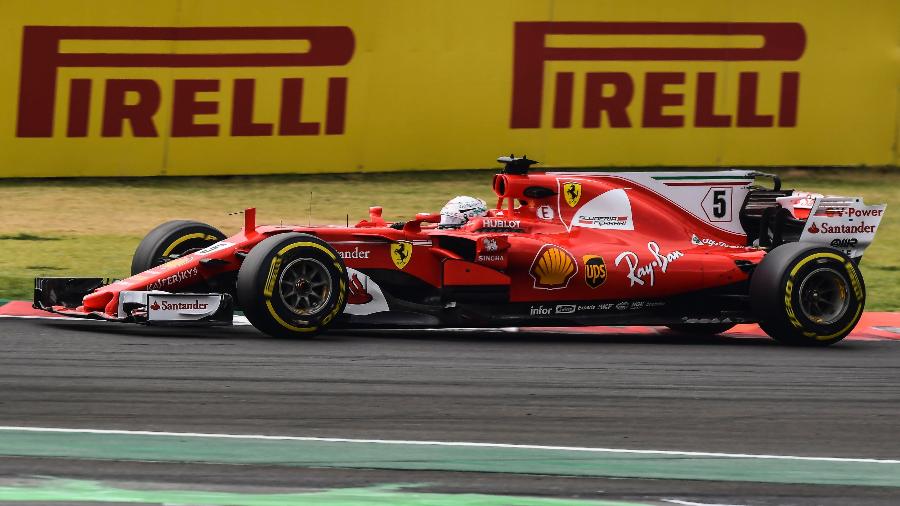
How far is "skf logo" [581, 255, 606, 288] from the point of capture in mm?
10414

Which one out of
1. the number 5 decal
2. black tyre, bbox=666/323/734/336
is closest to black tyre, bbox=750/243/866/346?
the number 5 decal

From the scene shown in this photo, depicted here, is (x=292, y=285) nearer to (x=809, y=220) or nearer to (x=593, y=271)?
(x=593, y=271)

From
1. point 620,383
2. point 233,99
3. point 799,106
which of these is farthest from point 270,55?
point 620,383

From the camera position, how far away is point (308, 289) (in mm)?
9633

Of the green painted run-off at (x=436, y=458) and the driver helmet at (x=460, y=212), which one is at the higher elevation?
the driver helmet at (x=460, y=212)

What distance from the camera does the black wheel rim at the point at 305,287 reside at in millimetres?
9562

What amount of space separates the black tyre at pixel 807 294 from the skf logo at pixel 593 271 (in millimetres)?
1037

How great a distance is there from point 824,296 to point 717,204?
1.00 m

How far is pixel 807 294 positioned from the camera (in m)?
10.6

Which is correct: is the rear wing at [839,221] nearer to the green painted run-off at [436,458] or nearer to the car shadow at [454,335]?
the car shadow at [454,335]

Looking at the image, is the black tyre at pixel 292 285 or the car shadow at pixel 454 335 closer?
the black tyre at pixel 292 285

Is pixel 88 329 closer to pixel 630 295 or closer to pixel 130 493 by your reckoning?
pixel 630 295

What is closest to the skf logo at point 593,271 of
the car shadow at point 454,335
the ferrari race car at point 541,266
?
the ferrari race car at point 541,266

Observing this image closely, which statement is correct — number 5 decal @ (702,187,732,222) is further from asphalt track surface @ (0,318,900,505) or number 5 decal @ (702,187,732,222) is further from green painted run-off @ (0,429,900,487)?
→ green painted run-off @ (0,429,900,487)
